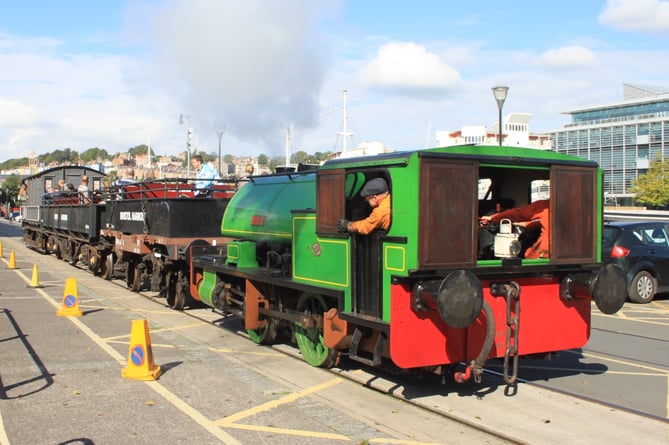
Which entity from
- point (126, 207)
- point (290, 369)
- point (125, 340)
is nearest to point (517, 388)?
point (290, 369)

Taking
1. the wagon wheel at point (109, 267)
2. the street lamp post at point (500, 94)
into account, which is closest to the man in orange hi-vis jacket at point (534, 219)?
the wagon wheel at point (109, 267)

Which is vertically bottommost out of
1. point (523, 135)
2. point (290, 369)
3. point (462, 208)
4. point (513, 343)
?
point (290, 369)

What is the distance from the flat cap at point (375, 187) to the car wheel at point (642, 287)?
30.1 feet

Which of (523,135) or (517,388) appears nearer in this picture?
(517,388)

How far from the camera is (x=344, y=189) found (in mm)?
6809

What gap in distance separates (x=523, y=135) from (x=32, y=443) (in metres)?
58.9

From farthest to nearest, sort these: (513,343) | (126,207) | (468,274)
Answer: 1. (126,207)
2. (513,343)
3. (468,274)

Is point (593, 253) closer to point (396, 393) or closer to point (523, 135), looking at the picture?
point (396, 393)

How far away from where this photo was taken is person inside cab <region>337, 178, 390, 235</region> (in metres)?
6.25

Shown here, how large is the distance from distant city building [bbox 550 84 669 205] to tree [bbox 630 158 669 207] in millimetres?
10543

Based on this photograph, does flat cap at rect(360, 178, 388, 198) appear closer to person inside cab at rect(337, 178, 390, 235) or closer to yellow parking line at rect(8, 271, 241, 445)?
person inside cab at rect(337, 178, 390, 235)

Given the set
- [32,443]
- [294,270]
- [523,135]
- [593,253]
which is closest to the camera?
[32,443]

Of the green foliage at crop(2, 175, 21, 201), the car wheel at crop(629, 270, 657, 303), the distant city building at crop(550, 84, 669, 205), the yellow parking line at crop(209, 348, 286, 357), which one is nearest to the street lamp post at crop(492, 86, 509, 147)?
the car wheel at crop(629, 270, 657, 303)

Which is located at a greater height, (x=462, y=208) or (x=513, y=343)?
(x=462, y=208)
